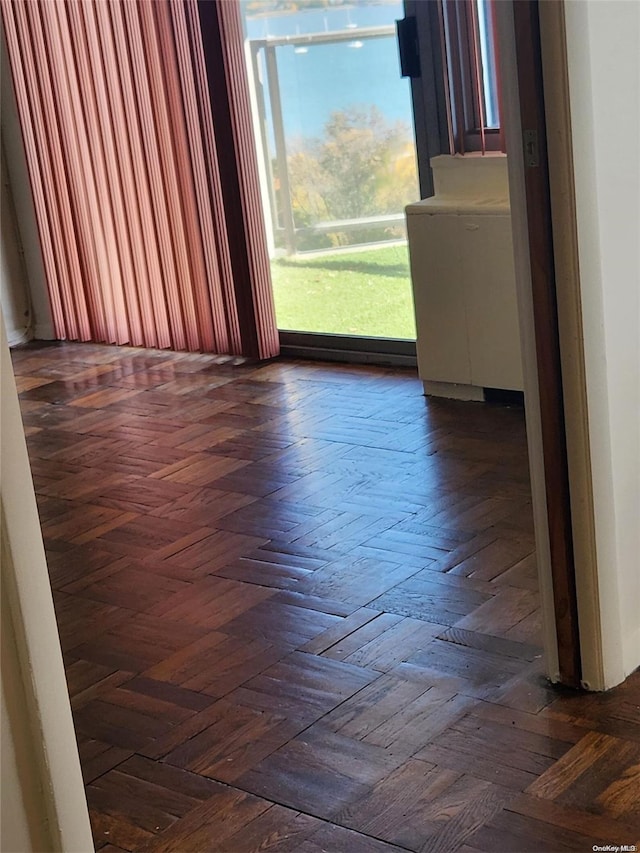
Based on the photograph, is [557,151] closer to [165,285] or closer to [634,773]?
[634,773]

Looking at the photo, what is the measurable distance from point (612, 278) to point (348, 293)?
3.29 metres

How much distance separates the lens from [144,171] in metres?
5.79

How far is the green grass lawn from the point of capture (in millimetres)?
5312

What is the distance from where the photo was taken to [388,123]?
5.07 meters

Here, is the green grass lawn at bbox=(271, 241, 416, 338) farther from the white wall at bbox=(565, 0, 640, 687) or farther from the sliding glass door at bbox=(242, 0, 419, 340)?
the white wall at bbox=(565, 0, 640, 687)

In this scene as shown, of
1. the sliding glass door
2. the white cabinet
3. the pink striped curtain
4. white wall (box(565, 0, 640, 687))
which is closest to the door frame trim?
white wall (box(565, 0, 640, 687))

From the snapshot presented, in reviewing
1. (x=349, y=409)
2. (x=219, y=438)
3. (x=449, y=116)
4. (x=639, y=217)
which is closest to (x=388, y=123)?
(x=449, y=116)

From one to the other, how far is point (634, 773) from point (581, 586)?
0.40 meters

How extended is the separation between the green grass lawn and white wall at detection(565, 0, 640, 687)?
296cm

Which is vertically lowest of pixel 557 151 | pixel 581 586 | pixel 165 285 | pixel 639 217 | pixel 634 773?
pixel 634 773

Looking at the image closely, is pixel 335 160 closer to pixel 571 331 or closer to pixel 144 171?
pixel 144 171

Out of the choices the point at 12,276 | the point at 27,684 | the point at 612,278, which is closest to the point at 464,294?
the point at 612,278

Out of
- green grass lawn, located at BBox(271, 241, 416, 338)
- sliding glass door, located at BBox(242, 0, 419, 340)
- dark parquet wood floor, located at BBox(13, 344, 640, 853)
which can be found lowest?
dark parquet wood floor, located at BBox(13, 344, 640, 853)

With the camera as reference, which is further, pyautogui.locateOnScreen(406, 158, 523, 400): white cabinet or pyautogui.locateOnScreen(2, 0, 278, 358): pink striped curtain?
pyautogui.locateOnScreen(2, 0, 278, 358): pink striped curtain
